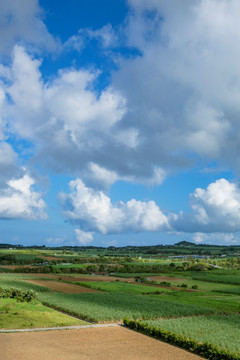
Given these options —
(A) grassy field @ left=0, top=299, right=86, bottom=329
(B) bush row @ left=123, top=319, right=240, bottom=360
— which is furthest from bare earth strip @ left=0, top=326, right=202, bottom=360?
(A) grassy field @ left=0, top=299, right=86, bottom=329

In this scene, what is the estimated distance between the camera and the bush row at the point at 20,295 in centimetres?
5391

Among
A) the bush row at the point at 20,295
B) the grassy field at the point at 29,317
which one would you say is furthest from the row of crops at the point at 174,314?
the grassy field at the point at 29,317

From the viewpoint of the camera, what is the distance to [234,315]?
48312 millimetres

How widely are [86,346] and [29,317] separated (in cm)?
1324

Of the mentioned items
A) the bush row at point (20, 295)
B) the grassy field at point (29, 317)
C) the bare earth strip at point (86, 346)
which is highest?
the bush row at point (20, 295)

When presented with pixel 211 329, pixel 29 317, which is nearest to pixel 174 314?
pixel 211 329

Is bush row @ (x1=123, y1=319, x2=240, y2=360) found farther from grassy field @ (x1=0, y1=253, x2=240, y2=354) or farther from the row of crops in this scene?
grassy field @ (x1=0, y1=253, x2=240, y2=354)

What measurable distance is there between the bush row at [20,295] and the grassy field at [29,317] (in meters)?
2.60

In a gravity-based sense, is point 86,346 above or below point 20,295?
below

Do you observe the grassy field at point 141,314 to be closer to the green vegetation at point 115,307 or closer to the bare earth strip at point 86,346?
the green vegetation at point 115,307

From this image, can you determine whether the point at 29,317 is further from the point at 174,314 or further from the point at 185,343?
the point at 185,343

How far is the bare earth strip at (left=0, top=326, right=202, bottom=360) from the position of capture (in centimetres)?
2891

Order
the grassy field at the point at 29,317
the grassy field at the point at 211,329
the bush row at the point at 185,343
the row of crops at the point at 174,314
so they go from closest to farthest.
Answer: the bush row at the point at 185,343 → the grassy field at the point at 211,329 → the row of crops at the point at 174,314 → the grassy field at the point at 29,317

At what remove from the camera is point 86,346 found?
31.8 metres
